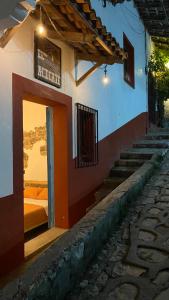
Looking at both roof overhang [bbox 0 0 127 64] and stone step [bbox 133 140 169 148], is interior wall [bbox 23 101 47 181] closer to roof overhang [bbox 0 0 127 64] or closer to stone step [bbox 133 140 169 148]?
roof overhang [bbox 0 0 127 64]

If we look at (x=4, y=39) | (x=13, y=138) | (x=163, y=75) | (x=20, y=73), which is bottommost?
(x=13, y=138)

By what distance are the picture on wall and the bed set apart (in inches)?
102

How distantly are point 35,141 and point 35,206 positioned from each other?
2.27 metres

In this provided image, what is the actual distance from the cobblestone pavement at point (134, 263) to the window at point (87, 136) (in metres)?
2.40

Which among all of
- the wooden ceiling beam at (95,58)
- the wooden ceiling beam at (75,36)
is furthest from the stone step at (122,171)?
the wooden ceiling beam at (75,36)

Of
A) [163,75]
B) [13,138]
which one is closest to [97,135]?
[13,138]

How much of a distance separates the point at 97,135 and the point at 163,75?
23.1ft

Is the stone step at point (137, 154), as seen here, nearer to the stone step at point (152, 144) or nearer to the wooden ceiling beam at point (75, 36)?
the stone step at point (152, 144)

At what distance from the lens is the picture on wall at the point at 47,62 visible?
492cm

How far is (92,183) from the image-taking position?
724 centimetres

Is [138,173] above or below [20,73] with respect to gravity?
below

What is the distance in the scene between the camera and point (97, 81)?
7.57m

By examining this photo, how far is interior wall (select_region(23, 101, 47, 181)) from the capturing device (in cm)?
803

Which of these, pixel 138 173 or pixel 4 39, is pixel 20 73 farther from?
pixel 138 173
